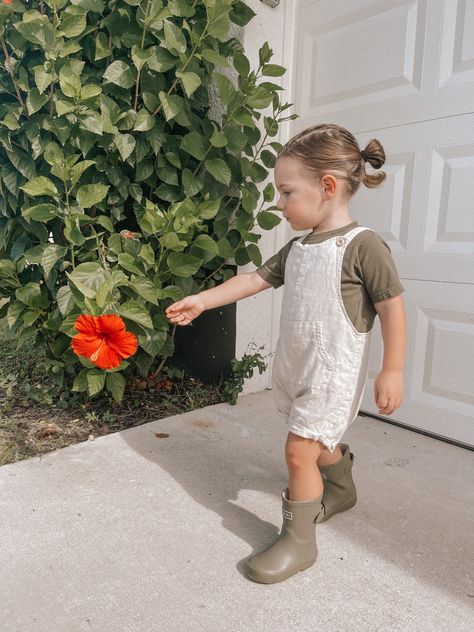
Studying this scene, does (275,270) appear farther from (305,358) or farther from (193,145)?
(193,145)

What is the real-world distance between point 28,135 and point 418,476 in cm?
200

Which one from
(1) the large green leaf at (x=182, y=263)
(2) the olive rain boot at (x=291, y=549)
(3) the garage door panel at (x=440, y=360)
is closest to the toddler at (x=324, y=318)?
(2) the olive rain boot at (x=291, y=549)

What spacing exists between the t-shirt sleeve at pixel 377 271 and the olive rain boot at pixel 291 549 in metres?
0.59

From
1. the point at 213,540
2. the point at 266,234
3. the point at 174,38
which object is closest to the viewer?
the point at 213,540

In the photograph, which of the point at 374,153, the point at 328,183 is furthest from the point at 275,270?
the point at 374,153

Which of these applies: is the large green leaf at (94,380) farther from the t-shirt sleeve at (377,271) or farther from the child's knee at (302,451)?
the t-shirt sleeve at (377,271)

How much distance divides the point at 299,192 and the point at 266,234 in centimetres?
128

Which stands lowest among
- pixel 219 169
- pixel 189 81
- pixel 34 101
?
pixel 219 169

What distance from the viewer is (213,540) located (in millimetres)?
1462

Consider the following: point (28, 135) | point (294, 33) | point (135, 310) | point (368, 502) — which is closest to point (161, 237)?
point (135, 310)

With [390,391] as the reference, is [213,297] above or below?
above

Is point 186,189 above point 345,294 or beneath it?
above

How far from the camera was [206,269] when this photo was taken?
2.57m

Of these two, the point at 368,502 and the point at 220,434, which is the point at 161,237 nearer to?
the point at 220,434
